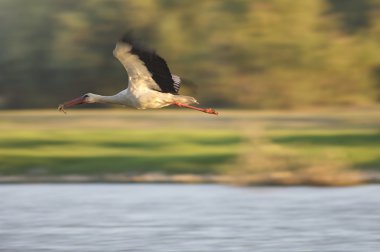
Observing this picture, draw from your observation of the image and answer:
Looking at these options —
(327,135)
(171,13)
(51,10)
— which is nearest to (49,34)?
(51,10)

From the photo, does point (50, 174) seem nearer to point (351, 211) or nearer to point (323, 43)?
point (351, 211)

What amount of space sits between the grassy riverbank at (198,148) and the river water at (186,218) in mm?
884

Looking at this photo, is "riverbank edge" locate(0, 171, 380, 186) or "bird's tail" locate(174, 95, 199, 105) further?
"riverbank edge" locate(0, 171, 380, 186)

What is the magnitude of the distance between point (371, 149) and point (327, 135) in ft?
10.6

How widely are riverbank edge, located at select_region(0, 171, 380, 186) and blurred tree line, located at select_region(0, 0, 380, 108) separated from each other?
16034 mm

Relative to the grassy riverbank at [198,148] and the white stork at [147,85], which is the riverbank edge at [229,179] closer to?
the grassy riverbank at [198,148]

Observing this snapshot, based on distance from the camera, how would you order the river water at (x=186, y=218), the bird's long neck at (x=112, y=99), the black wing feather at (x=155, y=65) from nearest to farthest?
1. the black wing feather at (x=155, y=65)
2. the bird's long neck at (x=112, y=99)
3. the river water at (x=186, y=218)

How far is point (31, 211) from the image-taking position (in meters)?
29.6

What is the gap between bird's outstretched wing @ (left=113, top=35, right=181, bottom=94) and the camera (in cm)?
1393

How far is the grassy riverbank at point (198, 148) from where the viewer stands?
32.5m

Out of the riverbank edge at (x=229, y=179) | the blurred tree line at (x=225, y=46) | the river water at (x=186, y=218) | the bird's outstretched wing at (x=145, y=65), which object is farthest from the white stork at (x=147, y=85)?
the blurred tree line at (x=225, y=46)

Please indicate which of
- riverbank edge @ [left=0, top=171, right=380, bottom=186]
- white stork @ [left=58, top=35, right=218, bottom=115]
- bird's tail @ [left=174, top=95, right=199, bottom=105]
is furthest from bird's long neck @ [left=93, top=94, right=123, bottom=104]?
riverbank edge @ [left=0, top=171, right=380, bottom=186]

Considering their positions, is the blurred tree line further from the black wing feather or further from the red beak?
the black wing feather

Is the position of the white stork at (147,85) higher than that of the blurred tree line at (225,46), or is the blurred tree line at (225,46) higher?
the blurred tree line at (225,46)
